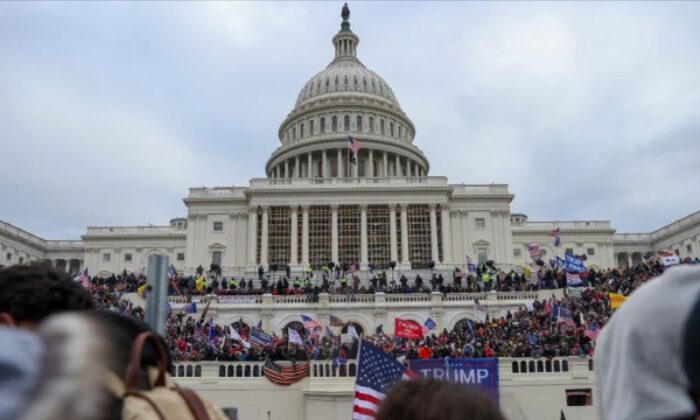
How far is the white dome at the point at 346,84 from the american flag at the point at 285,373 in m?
78.9

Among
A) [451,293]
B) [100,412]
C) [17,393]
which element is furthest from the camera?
[451,293]

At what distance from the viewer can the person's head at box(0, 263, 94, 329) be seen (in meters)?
3.08

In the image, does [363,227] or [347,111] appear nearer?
[363,227]

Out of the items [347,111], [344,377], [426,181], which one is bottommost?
[344,377]

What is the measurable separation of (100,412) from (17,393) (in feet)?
0.90

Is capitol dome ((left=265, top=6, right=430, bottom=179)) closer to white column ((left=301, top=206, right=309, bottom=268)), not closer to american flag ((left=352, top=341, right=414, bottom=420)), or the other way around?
white column ((left=301, top=206, right=309, bottom=268))

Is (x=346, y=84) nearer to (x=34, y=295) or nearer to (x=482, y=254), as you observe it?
(x=482, y=254)

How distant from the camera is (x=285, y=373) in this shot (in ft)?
91.3

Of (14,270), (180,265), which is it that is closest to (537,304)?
(14,270)

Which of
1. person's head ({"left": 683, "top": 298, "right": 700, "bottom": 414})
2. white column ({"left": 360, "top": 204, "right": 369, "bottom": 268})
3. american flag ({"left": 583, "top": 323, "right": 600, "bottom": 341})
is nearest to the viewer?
person's head ({"left": 683, "top": 298, "right": 700, "bottom": 414})

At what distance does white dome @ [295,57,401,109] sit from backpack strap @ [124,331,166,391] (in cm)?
10155

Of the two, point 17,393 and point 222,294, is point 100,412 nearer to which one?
point 17,393

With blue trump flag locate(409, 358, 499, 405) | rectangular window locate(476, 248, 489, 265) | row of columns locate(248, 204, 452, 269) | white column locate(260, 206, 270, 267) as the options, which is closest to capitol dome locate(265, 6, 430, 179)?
row of columns locate(248, 204, 452, 269)

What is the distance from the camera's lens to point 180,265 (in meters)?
103
